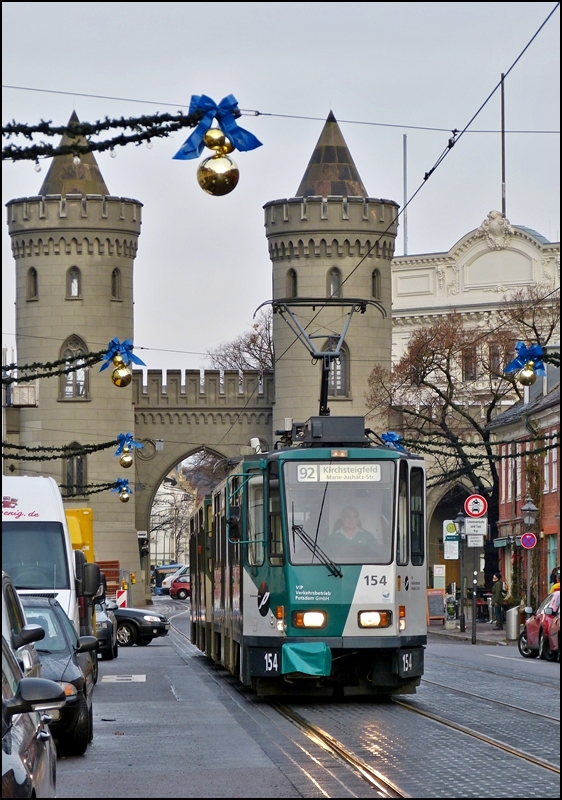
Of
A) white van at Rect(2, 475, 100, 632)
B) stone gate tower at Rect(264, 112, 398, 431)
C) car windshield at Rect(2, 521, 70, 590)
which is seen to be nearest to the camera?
white van at Rect(2, 475, 100, 632)

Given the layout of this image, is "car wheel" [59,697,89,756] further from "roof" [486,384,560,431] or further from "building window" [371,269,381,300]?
"building window" [371,269,381,300]

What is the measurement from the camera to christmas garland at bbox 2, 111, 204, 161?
10.9m

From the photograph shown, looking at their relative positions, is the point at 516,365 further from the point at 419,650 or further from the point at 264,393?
the point at 264,393

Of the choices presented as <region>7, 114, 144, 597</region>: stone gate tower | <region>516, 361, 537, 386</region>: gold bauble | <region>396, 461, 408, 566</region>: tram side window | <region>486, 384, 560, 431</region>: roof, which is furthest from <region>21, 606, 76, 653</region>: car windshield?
<region>7, 114, 144, 597</region>: stone gate tower

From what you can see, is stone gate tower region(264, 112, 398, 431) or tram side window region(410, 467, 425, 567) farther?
stone gate tower region(264, 112, 398, 431)

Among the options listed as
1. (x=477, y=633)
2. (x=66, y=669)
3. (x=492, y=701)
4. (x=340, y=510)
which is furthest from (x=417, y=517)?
(x=477, y=633)

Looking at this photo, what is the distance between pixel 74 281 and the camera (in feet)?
240

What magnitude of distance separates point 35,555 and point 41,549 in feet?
0.38

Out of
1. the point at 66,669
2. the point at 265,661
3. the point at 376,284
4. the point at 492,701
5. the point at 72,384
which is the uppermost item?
the point at 376,284

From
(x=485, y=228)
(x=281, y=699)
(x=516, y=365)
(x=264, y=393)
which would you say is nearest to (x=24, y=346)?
(x=264, y=393)

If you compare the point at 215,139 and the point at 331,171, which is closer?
the point at 215,139

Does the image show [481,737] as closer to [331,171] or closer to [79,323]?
[79,323]

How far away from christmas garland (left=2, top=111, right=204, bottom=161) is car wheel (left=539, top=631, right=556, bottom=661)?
19811 mm

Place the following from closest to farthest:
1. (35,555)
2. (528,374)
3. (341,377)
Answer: (35,555)
(528,374)
(341,377)
